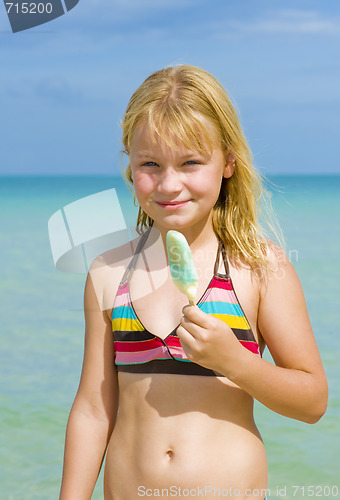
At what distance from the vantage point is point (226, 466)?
1.89m

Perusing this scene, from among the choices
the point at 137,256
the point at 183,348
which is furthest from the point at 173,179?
the point at 183,348

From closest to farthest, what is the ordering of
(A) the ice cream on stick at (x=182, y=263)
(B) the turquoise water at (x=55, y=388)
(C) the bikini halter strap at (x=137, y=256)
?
(A) the ice cream on stick at (x=182, y=263) < (C) the bikini halter strap at (x=137, y=256) < (B) the turquoise water at (x=55, y=388)

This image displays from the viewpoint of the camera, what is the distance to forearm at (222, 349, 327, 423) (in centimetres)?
179

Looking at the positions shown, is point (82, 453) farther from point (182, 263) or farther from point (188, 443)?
point (182, 263)

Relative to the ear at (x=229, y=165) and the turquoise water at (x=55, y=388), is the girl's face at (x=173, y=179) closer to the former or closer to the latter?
the ear at (x=229, y=165)

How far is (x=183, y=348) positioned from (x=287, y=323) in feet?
1.07

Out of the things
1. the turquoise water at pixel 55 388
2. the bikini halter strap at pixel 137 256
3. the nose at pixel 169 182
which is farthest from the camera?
the turquoise water at pixel 55 388

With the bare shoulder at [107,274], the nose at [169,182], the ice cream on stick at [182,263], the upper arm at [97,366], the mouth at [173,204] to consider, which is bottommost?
the upper arm at [97,366]

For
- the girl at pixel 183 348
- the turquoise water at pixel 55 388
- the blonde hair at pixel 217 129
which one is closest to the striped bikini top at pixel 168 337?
the girl at pixel 183 348

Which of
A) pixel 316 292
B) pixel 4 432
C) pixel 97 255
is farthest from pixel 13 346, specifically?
pixel 97 255

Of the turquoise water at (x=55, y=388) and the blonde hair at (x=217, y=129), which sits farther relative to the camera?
the turquoise water at (x=55, y=388)

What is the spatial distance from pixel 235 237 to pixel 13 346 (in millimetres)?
5398

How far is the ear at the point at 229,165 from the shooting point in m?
2.03

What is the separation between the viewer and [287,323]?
191 centimetres
